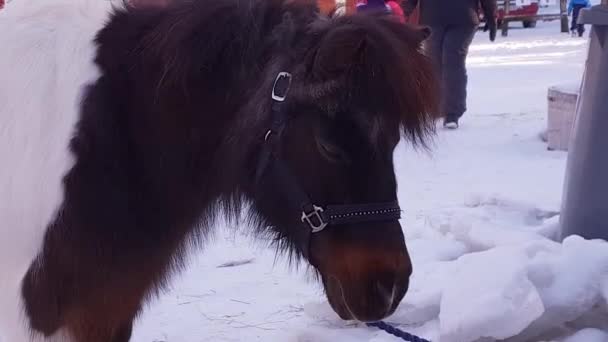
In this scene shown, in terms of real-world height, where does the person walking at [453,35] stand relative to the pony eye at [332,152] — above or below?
below

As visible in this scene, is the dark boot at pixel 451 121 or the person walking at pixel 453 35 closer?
the person walking at pixel 453 35

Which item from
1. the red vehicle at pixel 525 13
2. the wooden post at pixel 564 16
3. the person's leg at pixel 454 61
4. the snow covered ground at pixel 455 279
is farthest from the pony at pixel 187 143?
the red vehicle at pixel 525 13

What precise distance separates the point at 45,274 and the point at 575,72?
31.0ft

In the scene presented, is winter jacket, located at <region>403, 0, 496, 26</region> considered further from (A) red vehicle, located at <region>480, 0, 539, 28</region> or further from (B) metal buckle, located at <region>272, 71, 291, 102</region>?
(A) red vehicle, located at <region>480, 0, 539, 28</region>

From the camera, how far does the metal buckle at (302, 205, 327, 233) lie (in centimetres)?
168

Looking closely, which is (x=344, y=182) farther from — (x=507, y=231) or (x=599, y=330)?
(x=507, y=231)

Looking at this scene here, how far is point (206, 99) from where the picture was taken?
1.93 meters

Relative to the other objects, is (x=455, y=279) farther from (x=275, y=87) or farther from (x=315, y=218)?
(x=275, y=87)

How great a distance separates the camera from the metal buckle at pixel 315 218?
1.68 m

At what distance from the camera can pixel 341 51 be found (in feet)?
5.25

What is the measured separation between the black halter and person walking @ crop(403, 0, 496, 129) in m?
5.07

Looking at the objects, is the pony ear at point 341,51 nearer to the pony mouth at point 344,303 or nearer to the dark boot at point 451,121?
the pony mouth at point 344,303

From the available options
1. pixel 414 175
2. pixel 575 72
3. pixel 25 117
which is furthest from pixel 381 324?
pixel 575 72

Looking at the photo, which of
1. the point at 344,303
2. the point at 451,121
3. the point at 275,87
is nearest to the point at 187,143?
the point at 275,87
